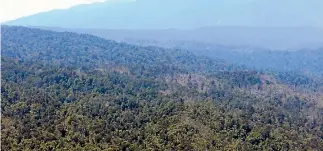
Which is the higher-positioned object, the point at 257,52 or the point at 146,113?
the point at 146,113

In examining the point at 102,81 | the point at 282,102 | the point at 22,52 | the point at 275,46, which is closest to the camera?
the point at 102,81

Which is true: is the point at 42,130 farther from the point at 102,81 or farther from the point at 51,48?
the point at 51,48

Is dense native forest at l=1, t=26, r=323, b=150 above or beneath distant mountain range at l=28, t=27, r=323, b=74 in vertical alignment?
above

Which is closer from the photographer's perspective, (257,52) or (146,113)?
(146,113)

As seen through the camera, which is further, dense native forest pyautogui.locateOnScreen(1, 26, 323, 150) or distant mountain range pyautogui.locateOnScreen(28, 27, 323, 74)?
distant mountain range pyautogui.locateOnScreen(28, 27, 323, 74)

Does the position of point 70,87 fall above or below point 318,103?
above

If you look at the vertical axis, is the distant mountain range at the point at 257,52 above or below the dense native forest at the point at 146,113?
below

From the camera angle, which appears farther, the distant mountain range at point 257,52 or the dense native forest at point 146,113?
the distant mountain range at point 257,52

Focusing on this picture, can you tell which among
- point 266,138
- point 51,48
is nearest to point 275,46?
point 51,48
